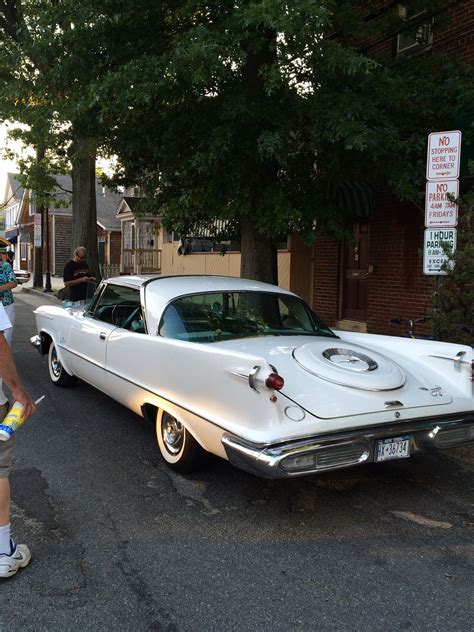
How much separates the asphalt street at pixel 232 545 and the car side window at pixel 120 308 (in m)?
1.07

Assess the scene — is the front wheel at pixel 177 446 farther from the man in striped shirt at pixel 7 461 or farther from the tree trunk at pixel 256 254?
the tree trunk at pixel 256 254

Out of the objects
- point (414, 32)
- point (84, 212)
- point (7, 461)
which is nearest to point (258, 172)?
point (414, 32)

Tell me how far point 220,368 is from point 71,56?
19.7ft

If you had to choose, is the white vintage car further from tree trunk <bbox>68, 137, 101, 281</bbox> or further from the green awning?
tree trunk <bbox>68, 137, 101, 281</bbox>

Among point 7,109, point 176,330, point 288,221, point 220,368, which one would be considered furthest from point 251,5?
point 7,109

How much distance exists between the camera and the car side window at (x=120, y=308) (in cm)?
505

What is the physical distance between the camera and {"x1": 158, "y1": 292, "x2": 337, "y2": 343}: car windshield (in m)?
4.50

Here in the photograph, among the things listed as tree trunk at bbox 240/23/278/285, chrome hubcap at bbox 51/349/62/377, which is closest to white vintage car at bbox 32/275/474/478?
chrome hubcap at bbox 51/349/62/377

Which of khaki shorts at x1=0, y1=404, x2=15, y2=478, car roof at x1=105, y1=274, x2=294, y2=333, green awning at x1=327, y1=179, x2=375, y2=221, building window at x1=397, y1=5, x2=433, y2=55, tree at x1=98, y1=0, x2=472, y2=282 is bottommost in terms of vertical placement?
khaki shorts at x1=0, y1=404, x2=15, y2=478

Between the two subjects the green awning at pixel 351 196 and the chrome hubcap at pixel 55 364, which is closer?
the chrome hubcap at pixel 55 364

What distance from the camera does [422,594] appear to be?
279 cm

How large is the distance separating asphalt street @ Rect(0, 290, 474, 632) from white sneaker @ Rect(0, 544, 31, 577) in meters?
0.05

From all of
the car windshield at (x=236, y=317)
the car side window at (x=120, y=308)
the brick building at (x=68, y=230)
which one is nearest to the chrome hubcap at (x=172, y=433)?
the car windshield at (x=236, y=317)

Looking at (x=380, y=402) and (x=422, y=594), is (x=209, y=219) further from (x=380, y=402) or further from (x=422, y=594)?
(x=422, y=594)
